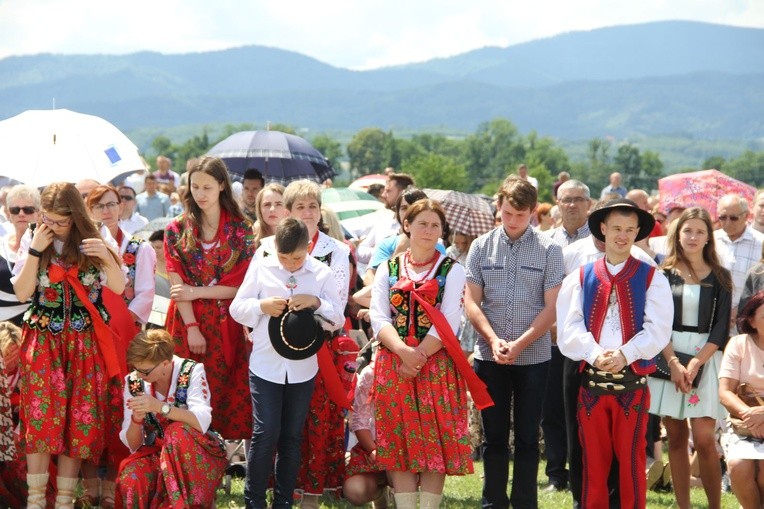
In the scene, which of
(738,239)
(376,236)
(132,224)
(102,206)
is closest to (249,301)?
(102,206)

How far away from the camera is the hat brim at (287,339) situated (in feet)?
18.7

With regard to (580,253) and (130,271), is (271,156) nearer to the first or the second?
(130,271)

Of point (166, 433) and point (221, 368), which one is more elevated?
point (221, 368)

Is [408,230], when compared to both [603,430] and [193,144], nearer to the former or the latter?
[603,430]

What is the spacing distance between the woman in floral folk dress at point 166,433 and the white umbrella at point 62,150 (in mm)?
1674

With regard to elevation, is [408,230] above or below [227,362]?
above

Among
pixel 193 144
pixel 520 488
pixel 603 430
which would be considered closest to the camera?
pixel 603 430

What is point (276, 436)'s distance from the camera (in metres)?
5.82

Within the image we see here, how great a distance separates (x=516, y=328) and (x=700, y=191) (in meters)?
5.30

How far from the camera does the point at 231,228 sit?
6.42 meters

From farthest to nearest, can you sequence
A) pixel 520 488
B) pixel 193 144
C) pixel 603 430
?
pixel 193 144
pixel 520 488
pixel 603 430

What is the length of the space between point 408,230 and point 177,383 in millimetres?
1646

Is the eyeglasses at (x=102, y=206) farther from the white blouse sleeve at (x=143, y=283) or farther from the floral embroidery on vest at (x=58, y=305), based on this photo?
the floral embroidery on vest at (x=58, y=305)

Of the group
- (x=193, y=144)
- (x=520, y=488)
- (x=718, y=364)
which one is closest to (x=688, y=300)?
(x=718, y=364)
